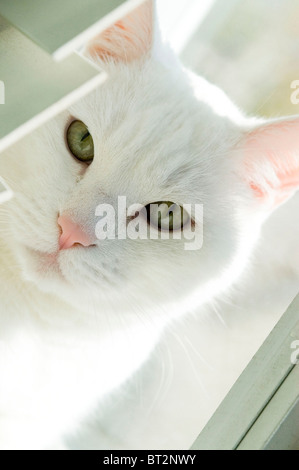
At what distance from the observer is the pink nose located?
93 centimetres

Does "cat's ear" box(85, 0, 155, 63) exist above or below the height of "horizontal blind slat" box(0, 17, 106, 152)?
above

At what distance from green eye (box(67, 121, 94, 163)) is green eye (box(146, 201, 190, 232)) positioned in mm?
150

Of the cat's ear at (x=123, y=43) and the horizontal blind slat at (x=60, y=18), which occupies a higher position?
the cat's ear at (x=123, y=43)

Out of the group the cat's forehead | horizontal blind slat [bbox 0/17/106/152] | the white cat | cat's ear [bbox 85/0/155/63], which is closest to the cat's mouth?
the white cat

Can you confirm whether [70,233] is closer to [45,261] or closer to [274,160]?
[45,261]

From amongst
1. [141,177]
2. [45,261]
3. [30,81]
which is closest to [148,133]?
[141,177]

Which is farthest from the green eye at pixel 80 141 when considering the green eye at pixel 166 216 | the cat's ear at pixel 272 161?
the cat's ear at pixel 272 161

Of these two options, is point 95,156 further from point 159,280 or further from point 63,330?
point 63,330

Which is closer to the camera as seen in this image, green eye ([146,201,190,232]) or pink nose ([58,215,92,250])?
pink nose ([58,215,92,250])

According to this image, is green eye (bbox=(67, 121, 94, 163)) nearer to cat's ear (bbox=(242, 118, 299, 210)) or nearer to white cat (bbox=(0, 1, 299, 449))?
white cat (bbox=(0, 1, 299, 449))

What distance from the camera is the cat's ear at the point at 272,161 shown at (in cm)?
101

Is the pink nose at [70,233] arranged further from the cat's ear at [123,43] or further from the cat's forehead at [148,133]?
the cat's ear at [123,43]
